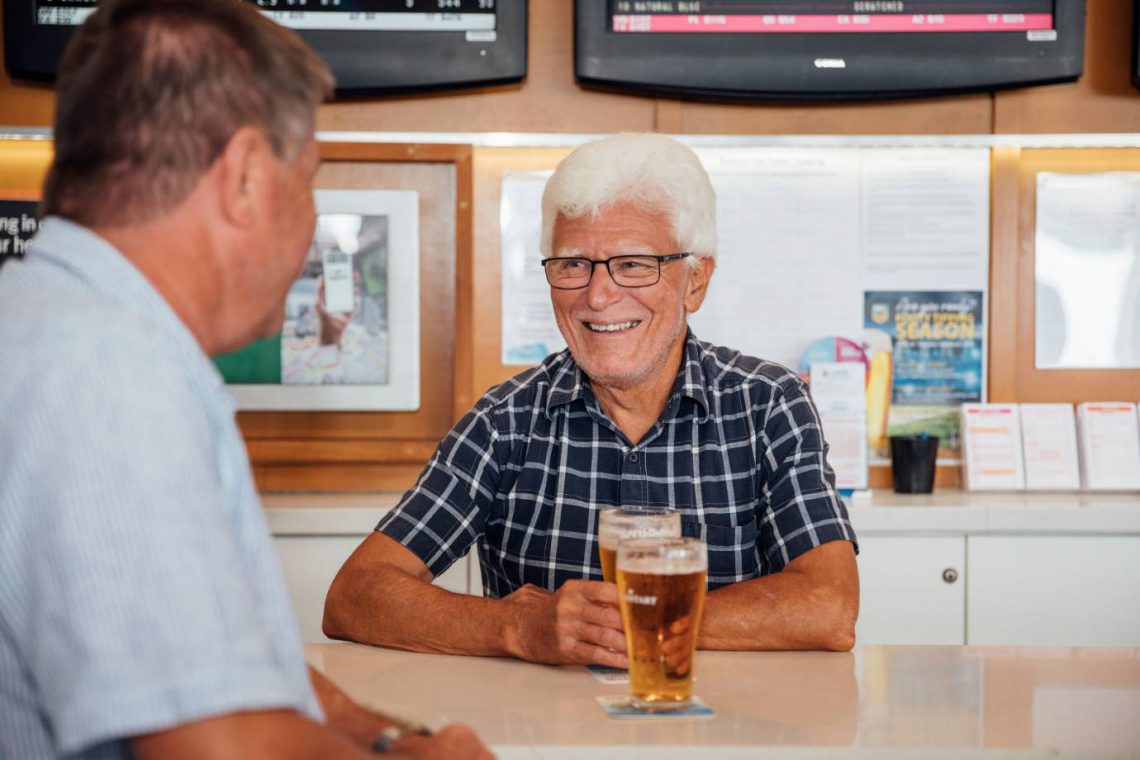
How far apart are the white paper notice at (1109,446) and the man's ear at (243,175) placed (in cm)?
251

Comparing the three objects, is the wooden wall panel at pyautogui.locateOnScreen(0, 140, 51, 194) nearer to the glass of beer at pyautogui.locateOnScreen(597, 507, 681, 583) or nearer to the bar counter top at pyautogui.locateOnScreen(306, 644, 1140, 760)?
the bar counter top at pyautogui.locateOnScreen(306, 644, 1140, 760)

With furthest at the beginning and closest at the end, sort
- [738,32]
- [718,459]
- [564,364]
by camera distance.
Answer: [738,32] → [564,364] → [718,459]

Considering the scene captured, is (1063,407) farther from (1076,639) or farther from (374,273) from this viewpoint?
(374,273)

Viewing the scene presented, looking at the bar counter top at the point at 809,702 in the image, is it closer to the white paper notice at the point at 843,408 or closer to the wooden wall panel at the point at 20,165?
the white paper notice at the point at 843,408

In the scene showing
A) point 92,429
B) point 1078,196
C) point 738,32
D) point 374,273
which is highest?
point 738,32

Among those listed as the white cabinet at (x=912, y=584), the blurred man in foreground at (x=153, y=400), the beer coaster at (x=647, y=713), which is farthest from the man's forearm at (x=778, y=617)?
the white cabinet at (x=912, y=584)

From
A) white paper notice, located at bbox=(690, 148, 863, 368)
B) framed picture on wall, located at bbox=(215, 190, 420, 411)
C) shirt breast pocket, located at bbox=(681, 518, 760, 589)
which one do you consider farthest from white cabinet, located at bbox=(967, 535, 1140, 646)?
framed picture on wall, located at bbox=(215, 190, 420, 411)

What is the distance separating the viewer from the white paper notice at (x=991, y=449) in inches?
111

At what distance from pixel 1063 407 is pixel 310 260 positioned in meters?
1.84

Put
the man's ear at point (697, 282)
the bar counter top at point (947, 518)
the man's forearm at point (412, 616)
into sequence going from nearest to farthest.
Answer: the man's forearm at point (412, 616) → the man's ear at point (697, 282) → the bar counter top at point (947, 518)

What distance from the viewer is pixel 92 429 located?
64 cm

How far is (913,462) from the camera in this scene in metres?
2.78

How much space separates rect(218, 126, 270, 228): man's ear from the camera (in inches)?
30.3

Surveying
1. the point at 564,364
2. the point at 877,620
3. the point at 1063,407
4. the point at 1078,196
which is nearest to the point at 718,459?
the point at 564,364
